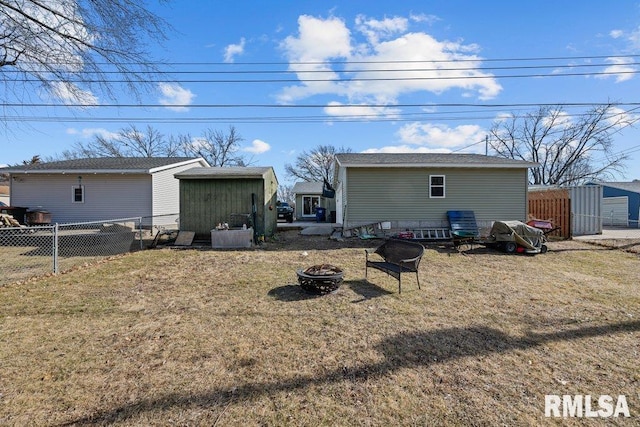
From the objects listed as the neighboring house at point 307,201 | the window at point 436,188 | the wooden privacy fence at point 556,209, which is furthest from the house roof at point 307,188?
the wooden privacy fence at point 556,209

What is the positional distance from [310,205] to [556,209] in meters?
18.5

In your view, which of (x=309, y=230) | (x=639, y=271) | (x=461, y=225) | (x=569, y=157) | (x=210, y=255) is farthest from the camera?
(x=569, y=157)

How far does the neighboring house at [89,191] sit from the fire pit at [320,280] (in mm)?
11307

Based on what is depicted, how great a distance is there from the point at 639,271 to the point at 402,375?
8156 millimetres

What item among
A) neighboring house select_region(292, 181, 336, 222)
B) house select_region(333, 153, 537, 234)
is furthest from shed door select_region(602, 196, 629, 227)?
neighboring house select_region(292, 181, 336, 222)

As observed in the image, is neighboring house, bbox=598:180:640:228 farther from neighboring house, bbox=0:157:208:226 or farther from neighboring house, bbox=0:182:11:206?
neighboring house, bbox=0:182:11:206

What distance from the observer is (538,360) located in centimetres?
330

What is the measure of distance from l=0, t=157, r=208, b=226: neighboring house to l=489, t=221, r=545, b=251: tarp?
13528 millimetres

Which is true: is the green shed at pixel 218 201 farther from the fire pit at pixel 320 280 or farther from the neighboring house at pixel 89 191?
the fire pit at pixel 320 280

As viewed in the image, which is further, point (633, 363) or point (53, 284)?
point (53, 284)

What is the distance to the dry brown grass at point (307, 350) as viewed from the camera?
253 centimetres

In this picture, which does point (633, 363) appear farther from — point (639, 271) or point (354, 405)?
point (639, 271)

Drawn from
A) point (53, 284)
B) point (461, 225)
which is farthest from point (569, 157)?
point (53, 284)

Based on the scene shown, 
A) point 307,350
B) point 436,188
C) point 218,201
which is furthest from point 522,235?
point 218,201
